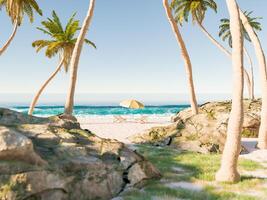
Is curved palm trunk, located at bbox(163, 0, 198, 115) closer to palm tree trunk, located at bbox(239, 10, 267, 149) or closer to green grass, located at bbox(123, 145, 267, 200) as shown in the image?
palm tree trunk, located at bbox(239, 10, 267, 149)

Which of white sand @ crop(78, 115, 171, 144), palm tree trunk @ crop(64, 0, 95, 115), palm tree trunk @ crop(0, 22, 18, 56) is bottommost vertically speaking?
white sand @ crop(78, 115, 171, 144)

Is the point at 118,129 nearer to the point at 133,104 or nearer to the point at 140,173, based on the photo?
the point at 140,173

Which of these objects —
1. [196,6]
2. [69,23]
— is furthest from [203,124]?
[69,23]

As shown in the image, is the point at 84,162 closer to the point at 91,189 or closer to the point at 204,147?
the point at 91,189

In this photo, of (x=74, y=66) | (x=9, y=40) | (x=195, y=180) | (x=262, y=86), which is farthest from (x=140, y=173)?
(x=9, y=40)

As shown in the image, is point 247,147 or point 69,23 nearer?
point 247,147

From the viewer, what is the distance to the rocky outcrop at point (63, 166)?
657cm

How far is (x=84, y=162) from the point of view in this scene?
7.84 meters

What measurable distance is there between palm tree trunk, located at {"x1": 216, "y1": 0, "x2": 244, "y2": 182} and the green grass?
337 mm

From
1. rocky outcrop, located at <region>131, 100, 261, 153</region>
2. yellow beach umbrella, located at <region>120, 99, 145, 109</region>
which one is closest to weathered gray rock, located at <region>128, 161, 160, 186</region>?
rocky outcrop, located at <region>131, 100, 261, 153</region>

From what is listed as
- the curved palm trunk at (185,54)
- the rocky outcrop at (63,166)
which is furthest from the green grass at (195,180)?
the curved palm trunk at (185,54)

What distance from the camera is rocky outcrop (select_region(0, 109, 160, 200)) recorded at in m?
6.57

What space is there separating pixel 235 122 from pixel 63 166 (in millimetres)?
4675

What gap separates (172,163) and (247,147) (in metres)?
7.16
